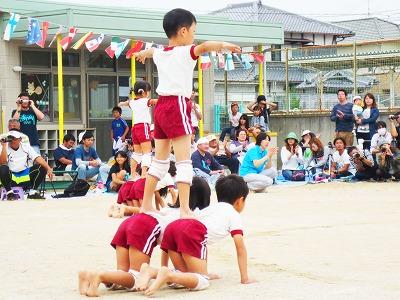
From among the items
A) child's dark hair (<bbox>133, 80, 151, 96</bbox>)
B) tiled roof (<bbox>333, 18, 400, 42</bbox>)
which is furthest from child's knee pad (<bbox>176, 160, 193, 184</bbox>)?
tiled roof (<bbox>333, 18, 400, 42</bbox>)

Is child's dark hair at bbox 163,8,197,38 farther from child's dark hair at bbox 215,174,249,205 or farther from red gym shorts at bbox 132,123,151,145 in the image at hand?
red gym shorts at bbox 132,123,151,145

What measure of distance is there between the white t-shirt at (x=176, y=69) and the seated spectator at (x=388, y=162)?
9447mm

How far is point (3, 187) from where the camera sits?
1350 cm

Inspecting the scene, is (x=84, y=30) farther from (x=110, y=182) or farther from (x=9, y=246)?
(x=9, y=246)

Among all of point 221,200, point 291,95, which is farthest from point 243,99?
point 221,200

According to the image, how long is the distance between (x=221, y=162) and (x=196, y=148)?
142cm

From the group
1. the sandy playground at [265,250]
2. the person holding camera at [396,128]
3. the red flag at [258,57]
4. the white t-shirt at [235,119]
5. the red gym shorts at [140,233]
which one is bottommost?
the sandy playground at [265,250]

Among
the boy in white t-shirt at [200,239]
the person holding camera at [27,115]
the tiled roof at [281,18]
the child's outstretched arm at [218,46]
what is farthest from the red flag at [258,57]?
the tiled roof at [281,18]

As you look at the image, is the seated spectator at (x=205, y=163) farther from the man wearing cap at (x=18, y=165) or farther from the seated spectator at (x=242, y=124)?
the seated spectator at (x=242, y=124)

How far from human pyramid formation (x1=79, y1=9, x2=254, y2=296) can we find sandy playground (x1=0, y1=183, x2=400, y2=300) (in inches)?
5.3

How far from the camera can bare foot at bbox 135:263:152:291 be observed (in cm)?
570

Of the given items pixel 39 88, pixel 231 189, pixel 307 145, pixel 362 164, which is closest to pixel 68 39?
pixel 39 88

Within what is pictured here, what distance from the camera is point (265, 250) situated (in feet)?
25.2

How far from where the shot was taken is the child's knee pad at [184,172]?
682 centimetres
